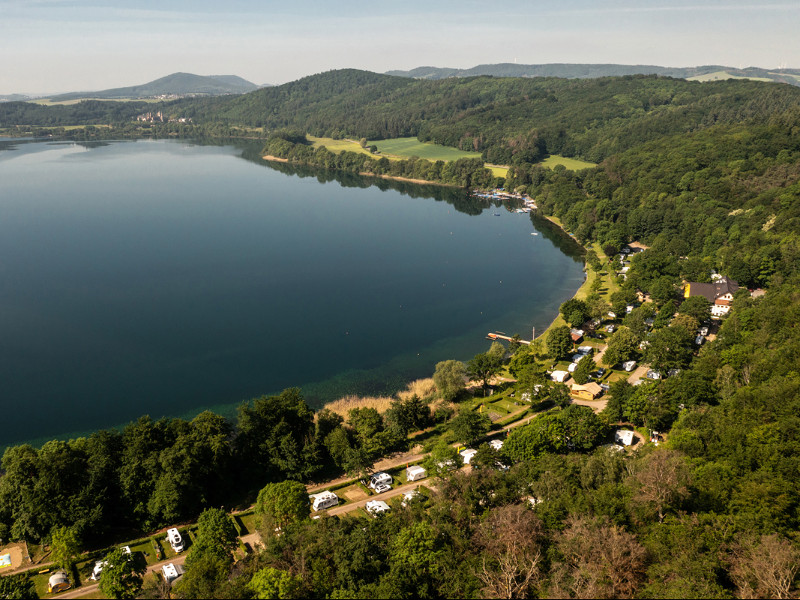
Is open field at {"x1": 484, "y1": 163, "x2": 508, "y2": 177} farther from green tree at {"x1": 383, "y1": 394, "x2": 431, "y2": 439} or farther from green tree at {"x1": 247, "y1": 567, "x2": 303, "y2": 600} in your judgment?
green tree at {"x1": 247, "y1": 567, "x2": 303, "y2": 600}

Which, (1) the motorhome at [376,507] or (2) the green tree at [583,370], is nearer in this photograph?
(1) the motorhome at [376,507]

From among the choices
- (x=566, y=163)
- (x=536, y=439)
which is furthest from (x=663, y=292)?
(x=566, y=163)

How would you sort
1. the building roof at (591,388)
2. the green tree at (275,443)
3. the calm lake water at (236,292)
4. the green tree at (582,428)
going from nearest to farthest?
the green tree at (275,443), the green tree at (582,428), the building roof at (591,388), the calm lake water at (236,292)

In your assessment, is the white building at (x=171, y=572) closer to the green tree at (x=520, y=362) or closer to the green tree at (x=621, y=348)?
the green tree at (x=520, y=362)

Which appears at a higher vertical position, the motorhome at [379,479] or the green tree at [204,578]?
the green tree at [204,578]

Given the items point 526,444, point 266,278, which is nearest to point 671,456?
point 526,444

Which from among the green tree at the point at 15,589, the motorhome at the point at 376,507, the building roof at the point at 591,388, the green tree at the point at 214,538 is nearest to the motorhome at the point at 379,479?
the motorhome at the point at 376,507

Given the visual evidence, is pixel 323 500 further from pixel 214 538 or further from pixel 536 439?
pixel 536 439

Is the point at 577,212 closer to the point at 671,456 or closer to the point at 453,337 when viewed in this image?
the point at 453,337
